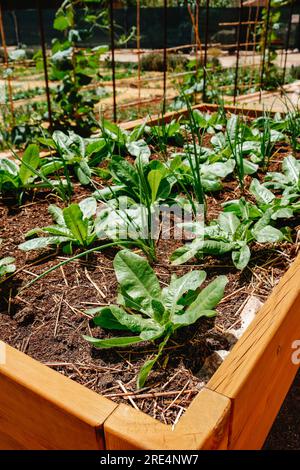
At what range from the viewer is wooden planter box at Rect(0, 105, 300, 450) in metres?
0.60

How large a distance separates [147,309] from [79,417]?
0.96ft

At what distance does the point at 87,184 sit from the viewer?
150 cm

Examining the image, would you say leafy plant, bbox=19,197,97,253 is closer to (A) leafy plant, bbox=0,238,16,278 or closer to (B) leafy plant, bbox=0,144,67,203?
(A) leafy plant, bbox=0,238,16,278

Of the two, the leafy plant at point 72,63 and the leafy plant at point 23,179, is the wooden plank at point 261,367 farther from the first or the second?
the leafy plant at point 72,63

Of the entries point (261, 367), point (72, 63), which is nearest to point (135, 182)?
point (261, 367)

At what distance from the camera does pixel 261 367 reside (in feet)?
2.42

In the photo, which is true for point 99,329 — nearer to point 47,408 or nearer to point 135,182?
point 47,408

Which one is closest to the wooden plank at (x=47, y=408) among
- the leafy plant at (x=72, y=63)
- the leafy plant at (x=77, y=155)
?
the leafy plant at (x=77, y=155)

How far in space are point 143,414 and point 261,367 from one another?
0.71 feet

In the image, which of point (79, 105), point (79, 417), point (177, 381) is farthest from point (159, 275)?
point (79, 105)

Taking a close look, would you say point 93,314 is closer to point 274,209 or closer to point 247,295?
point 247,295

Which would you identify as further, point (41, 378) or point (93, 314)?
point (93, 314)

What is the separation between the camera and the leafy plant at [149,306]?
795mm
